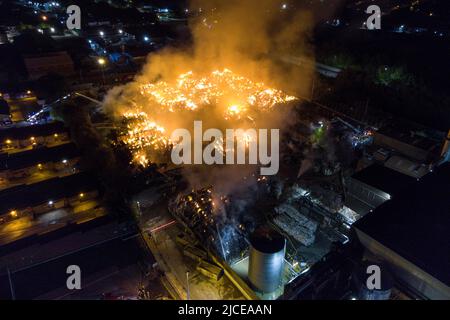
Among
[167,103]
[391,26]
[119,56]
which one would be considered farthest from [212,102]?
[391,26]

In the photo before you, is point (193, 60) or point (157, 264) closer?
point (157, 264)

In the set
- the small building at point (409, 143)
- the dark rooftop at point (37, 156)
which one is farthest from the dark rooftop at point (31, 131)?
the small building at point (409, 143)

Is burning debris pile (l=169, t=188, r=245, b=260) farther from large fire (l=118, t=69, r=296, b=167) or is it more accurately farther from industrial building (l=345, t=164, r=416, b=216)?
large fire (l=118, t=69, r=296, b=167)

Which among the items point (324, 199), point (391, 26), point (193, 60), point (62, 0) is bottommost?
point (324, 199)

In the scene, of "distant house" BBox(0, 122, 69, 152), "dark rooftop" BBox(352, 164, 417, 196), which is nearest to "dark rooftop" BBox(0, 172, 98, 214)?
"distant house" BBox(0, 122, 69, 152)

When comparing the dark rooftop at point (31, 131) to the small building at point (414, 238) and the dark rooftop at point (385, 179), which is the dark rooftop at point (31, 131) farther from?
the small building at point (414, 238)

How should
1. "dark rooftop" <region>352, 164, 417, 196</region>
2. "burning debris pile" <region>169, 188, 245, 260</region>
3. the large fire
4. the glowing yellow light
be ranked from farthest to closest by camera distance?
the glowing yellow light → the large fire → "burning debris pile" <region>169, 188, 245, 260</region> → "dark rooftop" <region>352, 164, 417, 196</region>

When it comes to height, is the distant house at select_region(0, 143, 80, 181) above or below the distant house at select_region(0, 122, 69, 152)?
below

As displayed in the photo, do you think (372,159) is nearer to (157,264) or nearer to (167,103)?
(157,264)

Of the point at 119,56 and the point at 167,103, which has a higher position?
the point at 119,56
